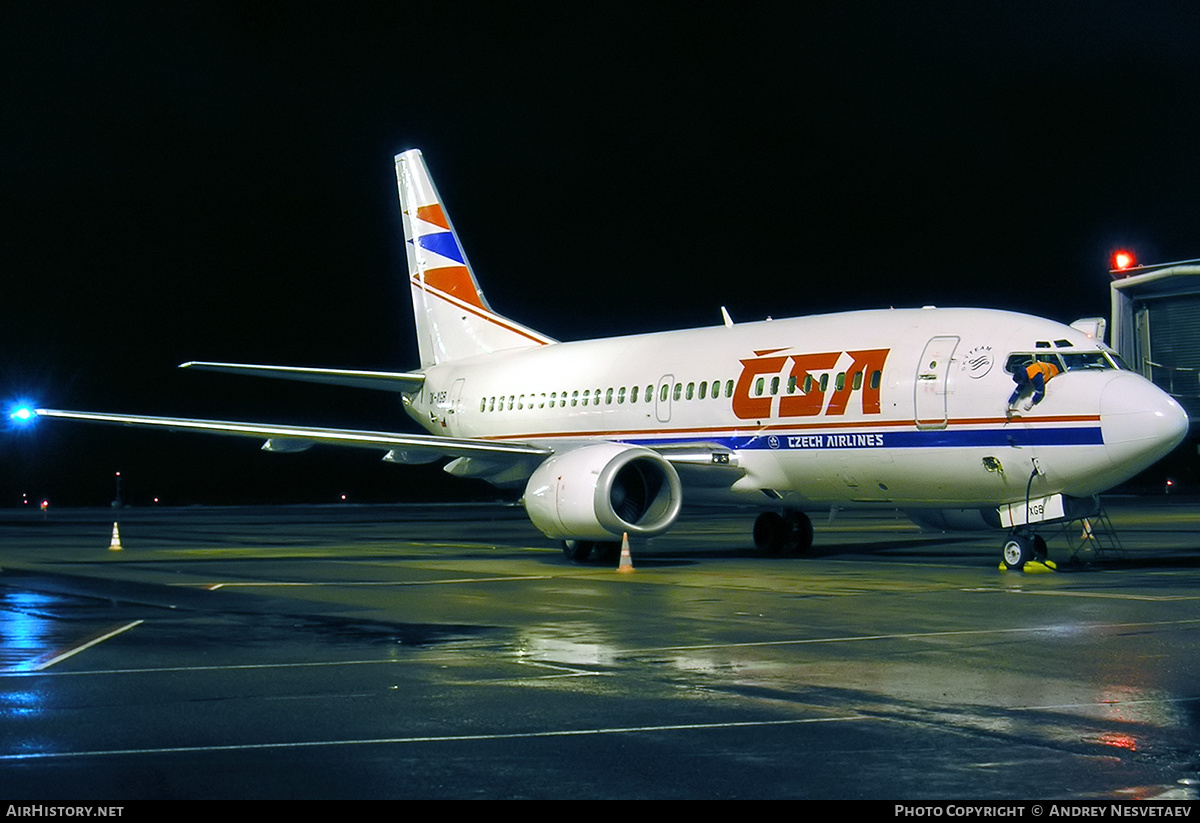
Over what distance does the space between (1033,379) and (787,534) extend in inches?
251

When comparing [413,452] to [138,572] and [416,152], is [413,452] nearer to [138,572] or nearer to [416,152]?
[138,572]

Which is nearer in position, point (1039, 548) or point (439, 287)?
point (1039, 548)

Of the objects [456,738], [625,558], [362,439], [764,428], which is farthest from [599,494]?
[456,738]

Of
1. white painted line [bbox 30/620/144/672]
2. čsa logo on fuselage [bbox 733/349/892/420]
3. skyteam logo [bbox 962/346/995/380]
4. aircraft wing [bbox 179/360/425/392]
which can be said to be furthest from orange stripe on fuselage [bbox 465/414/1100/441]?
white painted line [bbox 30/620/144/672]

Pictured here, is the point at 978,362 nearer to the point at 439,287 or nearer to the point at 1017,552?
the point at 1017,552

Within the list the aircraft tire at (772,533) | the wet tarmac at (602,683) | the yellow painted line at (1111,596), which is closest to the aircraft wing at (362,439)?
the wet tarmac at (602,683)

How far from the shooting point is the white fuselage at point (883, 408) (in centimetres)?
1834

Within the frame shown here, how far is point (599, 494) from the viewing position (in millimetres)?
20547

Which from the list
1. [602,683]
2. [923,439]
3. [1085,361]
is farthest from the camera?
[923,439]

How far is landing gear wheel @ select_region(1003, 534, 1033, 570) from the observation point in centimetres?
1866

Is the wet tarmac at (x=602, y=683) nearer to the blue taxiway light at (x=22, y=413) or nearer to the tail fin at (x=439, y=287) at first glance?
the blue taxiway light at (x=22, y=413)

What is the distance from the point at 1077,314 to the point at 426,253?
1383 inches

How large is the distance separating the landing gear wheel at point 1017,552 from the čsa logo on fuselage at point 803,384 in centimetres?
266
